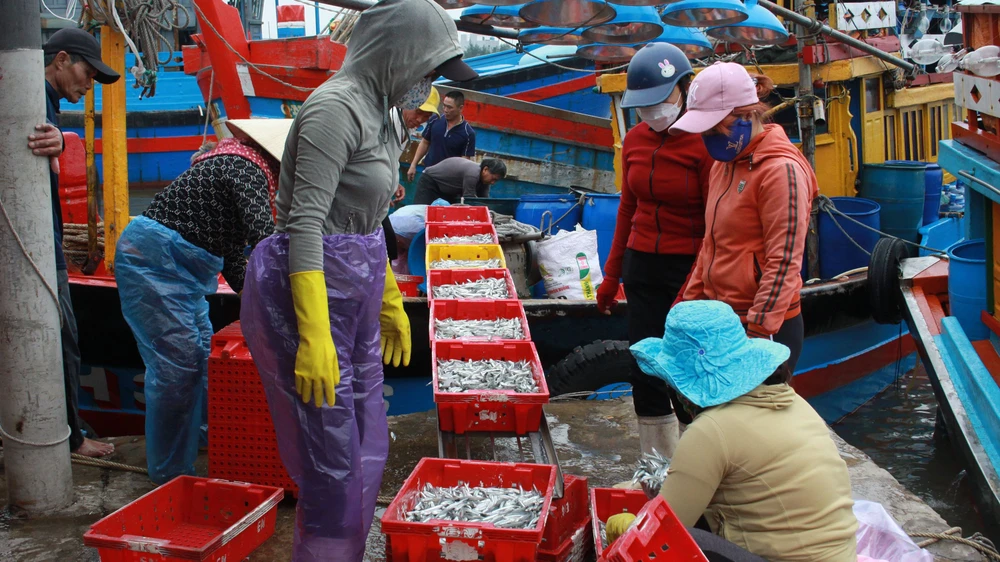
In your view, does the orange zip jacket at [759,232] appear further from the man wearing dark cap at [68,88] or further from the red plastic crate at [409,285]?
the red plastic crate at [409,285]

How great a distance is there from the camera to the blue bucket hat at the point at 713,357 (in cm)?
222

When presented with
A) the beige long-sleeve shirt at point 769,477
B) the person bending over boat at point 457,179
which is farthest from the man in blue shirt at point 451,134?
the beige long-sleeve shirt at point 769,477

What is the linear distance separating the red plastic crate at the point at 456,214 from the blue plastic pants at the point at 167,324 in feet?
10.7

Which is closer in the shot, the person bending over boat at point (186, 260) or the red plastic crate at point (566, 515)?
the red plastic crate at point (566, 515)

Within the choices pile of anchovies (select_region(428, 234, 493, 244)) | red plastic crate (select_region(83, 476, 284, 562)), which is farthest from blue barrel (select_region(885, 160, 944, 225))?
red plastic crate (select_region(83, 476, 284, 562))

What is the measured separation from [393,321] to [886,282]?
4.85 metres

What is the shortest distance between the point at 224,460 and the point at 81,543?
64 centimetres

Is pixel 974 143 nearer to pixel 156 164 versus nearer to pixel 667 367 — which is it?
pixel 667 367

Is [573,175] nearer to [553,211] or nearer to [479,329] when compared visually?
[553,211]

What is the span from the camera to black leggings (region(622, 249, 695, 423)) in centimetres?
370

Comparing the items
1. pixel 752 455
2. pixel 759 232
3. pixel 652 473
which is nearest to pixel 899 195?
pixel 759 232

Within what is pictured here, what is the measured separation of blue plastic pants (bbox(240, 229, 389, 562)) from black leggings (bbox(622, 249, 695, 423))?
1.42 metres

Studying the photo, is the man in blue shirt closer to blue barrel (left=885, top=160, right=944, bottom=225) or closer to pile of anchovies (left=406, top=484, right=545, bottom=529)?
blue barrel (left=885, top=160, right=944, bottom=225)

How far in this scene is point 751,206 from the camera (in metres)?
3.15
